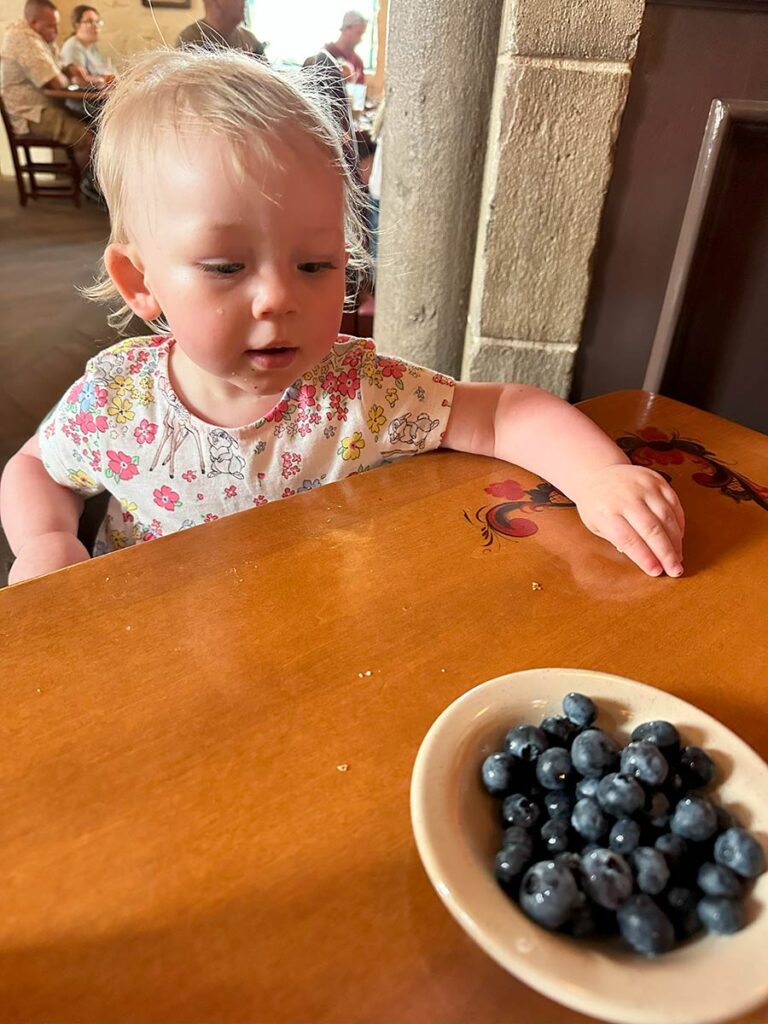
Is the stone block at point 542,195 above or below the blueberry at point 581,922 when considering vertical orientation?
above

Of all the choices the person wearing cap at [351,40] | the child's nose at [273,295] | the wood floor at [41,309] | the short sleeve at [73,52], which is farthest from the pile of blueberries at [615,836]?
the short sleeve at [73,52]

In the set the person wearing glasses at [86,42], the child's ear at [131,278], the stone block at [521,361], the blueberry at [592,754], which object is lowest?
the stone block at [521,361]

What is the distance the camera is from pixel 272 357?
0.78 m

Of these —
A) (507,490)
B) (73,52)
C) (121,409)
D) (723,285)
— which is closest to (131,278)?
(121,409)

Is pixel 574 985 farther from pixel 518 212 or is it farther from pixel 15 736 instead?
pixel 518 212

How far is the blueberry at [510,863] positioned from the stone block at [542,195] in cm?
127

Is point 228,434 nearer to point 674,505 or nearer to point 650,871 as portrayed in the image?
point 674,505

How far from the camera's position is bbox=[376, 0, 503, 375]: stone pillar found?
4.40 feet

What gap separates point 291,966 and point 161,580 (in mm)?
350

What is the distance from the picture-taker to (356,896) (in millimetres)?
405

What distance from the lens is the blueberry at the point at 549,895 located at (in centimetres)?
36

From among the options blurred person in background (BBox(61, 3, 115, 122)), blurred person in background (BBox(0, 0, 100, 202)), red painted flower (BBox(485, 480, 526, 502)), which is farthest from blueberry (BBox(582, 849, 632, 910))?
blurred person in background (BBox(61, 3, 115, 122))

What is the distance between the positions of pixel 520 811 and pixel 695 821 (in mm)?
96

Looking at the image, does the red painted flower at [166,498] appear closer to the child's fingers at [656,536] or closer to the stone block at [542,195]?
the child's fingers at [656,536]
